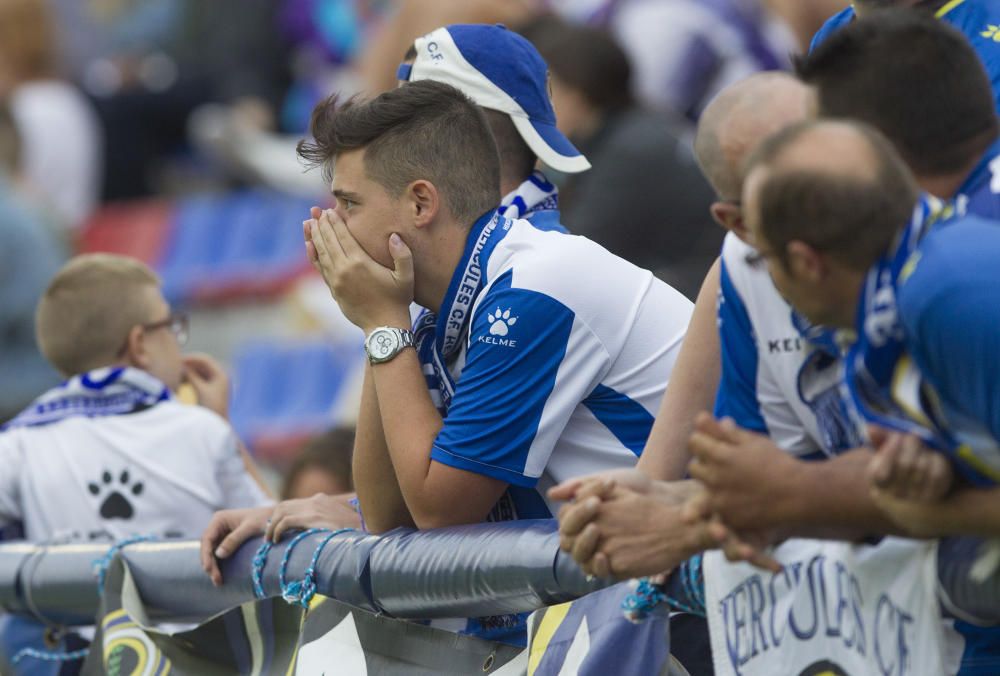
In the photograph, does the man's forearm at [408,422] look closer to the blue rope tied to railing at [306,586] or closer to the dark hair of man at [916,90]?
the blue rope tied to railing at [306,586]

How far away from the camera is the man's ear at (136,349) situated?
458 centimetres

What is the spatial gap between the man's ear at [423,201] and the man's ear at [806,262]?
131 centimetres

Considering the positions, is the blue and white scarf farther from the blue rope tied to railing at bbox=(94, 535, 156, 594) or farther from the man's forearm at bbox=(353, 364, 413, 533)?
the blue rope tied to railing at bbox=(94, 535, 156, 594)

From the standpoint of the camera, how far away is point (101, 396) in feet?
14.8

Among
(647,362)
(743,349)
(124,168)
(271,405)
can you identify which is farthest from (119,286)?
(124,168)

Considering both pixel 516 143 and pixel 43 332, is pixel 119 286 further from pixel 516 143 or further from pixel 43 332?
pixel 516 143

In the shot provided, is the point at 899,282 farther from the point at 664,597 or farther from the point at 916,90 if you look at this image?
the point at 664,597

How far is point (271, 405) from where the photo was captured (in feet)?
31.9

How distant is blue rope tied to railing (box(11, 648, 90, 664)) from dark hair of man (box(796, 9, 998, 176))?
102 inches

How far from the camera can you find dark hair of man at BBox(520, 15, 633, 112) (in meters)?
6.16

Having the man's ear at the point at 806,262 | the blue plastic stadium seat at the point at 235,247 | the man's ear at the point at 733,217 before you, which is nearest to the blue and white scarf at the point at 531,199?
the man's ear at the point at 733,217

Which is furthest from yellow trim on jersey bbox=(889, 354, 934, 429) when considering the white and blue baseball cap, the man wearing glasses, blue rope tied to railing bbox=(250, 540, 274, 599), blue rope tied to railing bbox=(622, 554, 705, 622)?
the man wearing glasses

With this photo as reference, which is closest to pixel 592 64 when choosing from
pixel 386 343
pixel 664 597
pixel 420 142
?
pixel 420 142

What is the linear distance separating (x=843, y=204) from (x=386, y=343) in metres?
1.34
